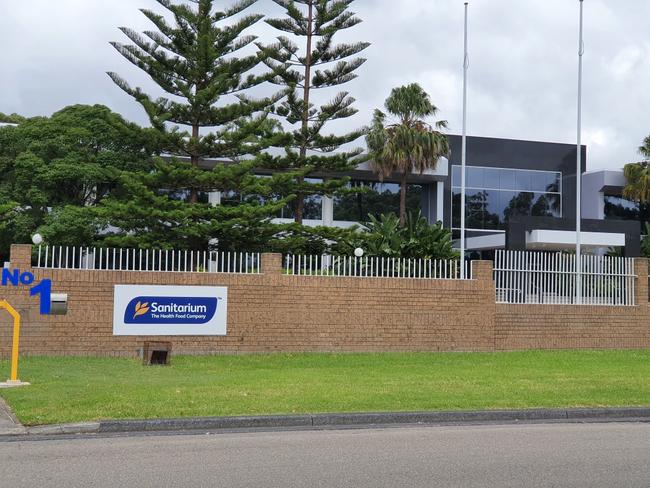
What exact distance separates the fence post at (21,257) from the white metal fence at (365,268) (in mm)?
5888

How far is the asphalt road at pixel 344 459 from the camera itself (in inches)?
298

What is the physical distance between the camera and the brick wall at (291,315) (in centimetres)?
1881

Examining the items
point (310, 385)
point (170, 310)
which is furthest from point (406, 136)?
point (310, 385)

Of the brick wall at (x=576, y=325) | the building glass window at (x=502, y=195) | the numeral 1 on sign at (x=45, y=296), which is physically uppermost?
the building glass window at (x=502, y=195)

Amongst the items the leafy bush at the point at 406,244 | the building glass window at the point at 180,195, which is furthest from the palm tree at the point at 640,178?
the building glass window at the point at 180,195

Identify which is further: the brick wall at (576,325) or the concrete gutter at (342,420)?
the brick wall at (576,325)

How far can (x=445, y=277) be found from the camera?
853 inches

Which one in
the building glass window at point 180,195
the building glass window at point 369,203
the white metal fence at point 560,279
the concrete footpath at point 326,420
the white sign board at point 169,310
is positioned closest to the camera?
the concrete footpath at point 326,420

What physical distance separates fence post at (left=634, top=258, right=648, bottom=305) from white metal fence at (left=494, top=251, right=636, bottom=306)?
117 mm

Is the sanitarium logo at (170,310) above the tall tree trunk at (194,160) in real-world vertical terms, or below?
below

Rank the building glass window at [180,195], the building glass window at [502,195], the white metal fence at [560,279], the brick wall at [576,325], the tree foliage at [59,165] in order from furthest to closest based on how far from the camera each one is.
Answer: the building glass window at [502,195]
the building glass window at [180,195]
the tree foliage at [59,165]
the white metal fence at [560,279]
the brick wall at [576,325]

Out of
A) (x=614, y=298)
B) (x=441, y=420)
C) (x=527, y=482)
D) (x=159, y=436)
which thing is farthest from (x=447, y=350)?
(x=527, y=482)

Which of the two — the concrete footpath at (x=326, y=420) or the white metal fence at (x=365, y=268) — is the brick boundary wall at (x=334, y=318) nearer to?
the white metal fence at (x=365, y=268)

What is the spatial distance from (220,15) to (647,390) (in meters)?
19.9
